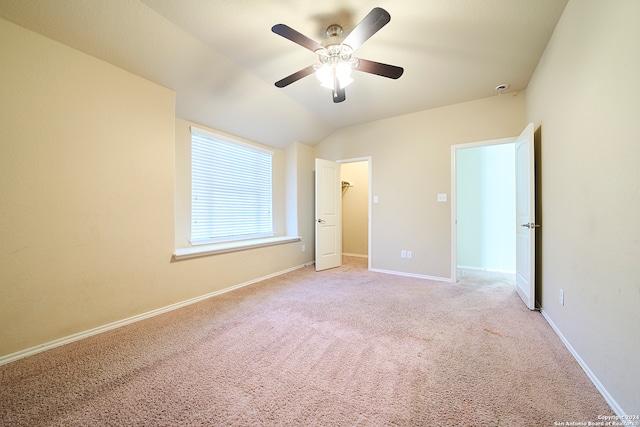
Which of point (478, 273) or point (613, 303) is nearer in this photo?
point (613, 303)

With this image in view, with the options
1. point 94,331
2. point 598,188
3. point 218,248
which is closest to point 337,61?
point 598,188

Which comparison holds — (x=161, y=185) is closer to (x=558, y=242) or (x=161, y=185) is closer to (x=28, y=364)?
(x=28, y=364)

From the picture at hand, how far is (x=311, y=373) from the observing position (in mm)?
1568

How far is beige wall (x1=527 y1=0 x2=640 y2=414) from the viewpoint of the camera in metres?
1.18

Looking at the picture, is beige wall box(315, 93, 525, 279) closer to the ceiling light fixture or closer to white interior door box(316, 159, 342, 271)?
white interior door box(316, 159, 342, 271)

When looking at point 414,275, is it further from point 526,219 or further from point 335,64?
point 335,64

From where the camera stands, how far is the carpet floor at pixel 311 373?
1.25 m

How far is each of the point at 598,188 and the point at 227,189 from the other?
3.81 metres

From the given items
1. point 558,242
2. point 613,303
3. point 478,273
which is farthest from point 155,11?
point 478,273

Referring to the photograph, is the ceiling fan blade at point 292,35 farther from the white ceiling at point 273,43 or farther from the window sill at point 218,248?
the window sill at point 218,248

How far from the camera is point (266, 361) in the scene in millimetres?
1698

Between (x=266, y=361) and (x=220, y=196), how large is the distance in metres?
2.54

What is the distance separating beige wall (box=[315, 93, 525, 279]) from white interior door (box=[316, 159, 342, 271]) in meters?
0.57

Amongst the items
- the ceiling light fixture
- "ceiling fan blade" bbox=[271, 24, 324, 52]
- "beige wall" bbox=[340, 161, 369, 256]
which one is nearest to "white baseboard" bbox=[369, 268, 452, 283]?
"beige wall" bbox=[340, 161, 369, 256]
